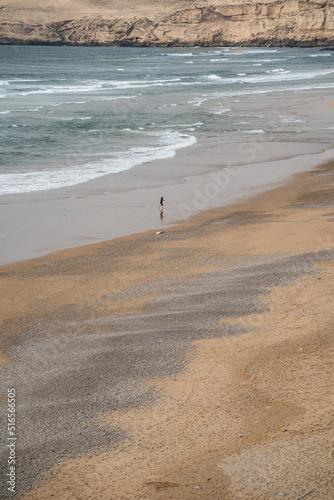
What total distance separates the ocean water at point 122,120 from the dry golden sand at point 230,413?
33.6 ft

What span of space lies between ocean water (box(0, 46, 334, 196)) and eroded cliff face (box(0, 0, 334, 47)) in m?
63.8

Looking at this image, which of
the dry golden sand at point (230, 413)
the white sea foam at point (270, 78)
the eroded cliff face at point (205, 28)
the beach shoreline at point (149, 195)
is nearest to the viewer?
the dry golden sand at point (230, 413)

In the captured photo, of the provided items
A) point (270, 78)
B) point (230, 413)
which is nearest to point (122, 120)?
point (230, 413)

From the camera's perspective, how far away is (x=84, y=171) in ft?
70.3

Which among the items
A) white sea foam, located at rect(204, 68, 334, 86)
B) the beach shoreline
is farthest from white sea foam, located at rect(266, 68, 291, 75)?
the beach shoreline

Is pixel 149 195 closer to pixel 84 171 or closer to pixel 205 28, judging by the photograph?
pixel 84 171

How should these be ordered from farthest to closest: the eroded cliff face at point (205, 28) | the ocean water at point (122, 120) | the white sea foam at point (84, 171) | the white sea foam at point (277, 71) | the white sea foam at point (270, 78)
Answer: the eroded cliff face at point (205, 28), the white sea foam at point (277, 71), the white sea foam at point (270, 78), the ocean water at point (122, 120), the white sea foam at point (84, 171)

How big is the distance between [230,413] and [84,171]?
15.9 metres

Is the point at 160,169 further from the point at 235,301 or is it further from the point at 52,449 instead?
the point at 52,449

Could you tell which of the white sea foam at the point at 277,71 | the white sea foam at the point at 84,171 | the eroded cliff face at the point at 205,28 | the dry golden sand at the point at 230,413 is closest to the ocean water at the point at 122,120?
the white sea foam at the point at 84,171

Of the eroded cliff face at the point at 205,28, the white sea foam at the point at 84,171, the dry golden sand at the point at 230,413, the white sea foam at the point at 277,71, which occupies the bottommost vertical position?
the dry golden sand at the point at 230,413

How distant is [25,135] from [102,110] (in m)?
10.0

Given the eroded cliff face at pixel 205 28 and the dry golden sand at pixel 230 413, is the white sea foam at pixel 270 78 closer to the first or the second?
the dry golden sand at pixel 230 413

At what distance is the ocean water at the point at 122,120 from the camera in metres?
22.8
